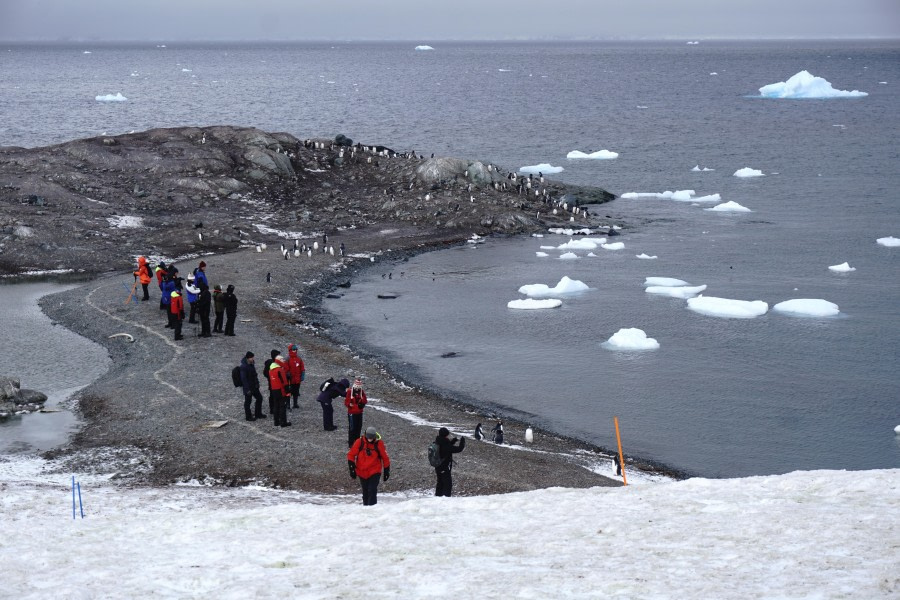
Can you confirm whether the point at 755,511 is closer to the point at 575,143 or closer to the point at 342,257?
the point at 342,257

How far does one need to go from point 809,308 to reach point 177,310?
21478 millimetres

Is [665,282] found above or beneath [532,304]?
above

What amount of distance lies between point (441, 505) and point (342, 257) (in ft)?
92.7

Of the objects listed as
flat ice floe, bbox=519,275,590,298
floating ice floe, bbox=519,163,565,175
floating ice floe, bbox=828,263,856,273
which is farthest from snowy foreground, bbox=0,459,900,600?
floating ice floe, bbox=519,163,565,175

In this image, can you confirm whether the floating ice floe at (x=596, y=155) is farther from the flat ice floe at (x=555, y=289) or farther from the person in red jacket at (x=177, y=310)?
the person in red jacket at (x=177, y=310)

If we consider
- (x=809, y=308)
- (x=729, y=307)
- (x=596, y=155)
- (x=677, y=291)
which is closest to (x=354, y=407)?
(x=729, y=307)

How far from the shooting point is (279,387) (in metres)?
19.5

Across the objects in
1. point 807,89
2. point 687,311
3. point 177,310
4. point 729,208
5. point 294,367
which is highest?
point 807,89

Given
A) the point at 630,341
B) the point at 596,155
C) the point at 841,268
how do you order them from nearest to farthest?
the point at 630,341
the point at 841,268
the point at 596,155

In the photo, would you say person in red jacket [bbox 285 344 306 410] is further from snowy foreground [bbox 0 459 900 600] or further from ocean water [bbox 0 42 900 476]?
ocean water [bbox 0 42 900 476]

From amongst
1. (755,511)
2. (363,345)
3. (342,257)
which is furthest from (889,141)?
(755,511)

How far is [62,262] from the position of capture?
37844mm

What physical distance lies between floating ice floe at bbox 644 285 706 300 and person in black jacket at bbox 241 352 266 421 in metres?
20.0

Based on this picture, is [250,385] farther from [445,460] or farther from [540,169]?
[540,169]
